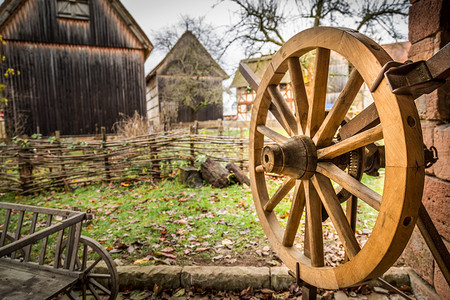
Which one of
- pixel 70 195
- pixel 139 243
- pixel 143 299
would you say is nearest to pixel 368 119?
pixel 143 299

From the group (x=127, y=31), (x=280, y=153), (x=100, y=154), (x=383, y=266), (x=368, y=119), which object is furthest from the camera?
(x=127, y=31)

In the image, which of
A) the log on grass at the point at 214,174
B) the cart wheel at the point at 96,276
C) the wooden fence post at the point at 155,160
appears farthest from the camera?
the wooden fence post at the point at 155,160

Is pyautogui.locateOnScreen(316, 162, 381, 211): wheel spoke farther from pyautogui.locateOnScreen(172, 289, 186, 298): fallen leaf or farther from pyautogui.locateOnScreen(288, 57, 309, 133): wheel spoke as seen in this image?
pyautogui.locateOnScreen(172, 289, 186, 298): fallen leaf

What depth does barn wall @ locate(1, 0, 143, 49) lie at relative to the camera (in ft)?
36.4

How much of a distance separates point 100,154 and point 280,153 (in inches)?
257

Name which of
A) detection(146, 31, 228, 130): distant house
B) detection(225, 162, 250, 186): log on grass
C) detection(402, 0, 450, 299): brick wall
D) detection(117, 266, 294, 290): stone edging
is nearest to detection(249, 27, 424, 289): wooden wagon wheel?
detection(117, 266, 294, 290): stone edging

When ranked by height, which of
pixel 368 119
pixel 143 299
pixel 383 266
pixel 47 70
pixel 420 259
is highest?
pixel 47 70

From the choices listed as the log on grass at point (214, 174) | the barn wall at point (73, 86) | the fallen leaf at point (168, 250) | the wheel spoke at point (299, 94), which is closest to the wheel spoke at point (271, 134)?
the wheel spoke at point (299, 94)

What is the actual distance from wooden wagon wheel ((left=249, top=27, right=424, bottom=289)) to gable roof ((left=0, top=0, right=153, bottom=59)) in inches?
501

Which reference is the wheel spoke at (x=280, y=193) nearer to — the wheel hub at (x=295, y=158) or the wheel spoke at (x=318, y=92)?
the wheel hub at (x=295, y=158)

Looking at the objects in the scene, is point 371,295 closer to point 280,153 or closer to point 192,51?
point 280,153

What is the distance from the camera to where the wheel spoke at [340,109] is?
1396mm

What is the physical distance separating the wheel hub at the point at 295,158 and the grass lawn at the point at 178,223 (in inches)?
69.3

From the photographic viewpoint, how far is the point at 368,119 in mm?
1514
